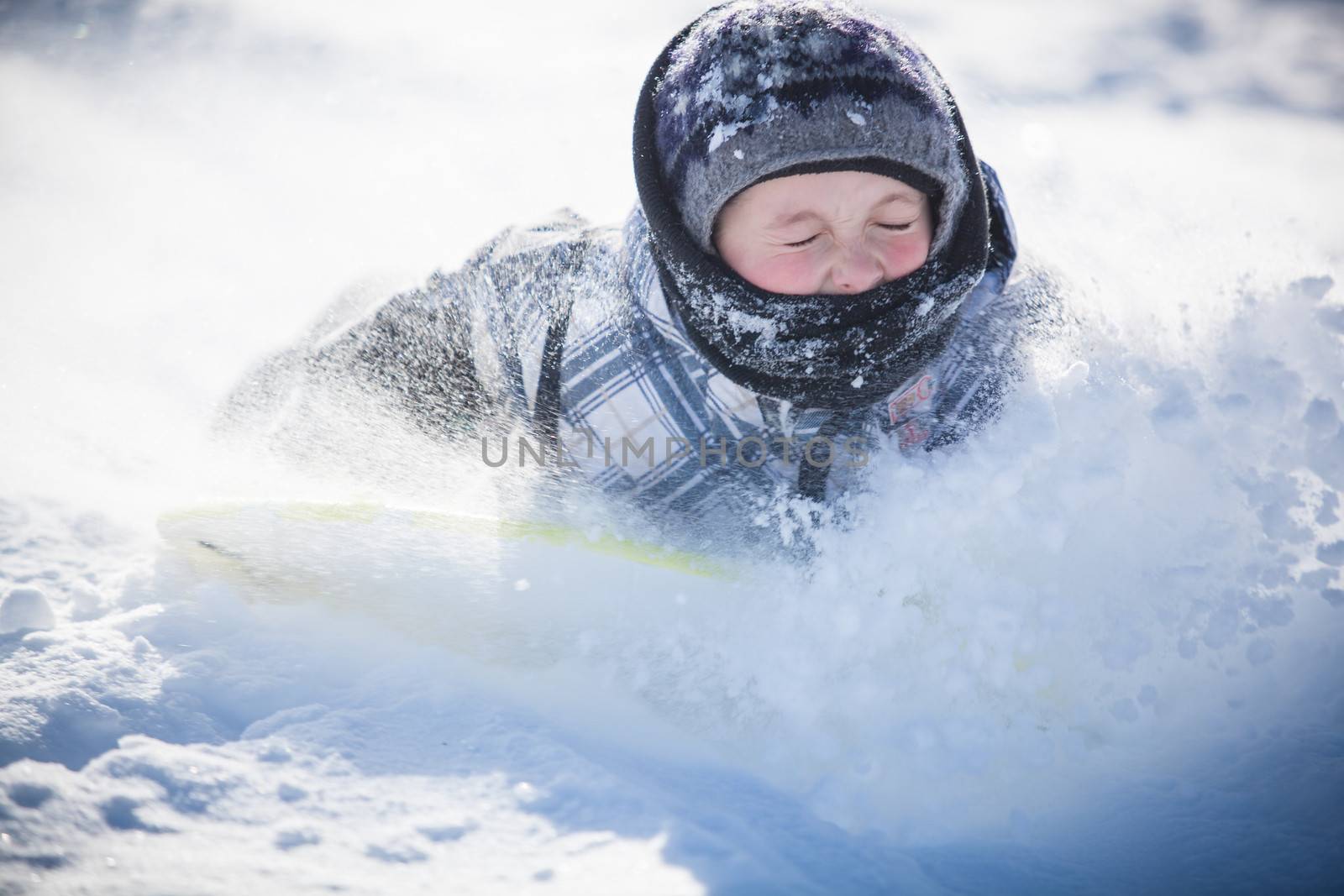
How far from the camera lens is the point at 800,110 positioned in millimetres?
1108

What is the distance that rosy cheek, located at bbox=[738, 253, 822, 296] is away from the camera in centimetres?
116

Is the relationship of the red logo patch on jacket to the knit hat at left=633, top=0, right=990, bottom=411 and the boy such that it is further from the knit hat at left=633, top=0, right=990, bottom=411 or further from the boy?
the knit hat at left=633, top=0, right=990, bottom=411

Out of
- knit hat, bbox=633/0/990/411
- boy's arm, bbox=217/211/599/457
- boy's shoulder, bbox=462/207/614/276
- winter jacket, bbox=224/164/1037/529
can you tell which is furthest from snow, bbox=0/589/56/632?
knit hat, bbox=633/0/990/411

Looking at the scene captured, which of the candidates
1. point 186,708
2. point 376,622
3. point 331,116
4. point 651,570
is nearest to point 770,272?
point 651,570

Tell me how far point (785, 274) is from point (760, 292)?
0.05 m

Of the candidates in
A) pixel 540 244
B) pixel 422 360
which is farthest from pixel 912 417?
pixel 422 360

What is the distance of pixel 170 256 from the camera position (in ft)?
9.38

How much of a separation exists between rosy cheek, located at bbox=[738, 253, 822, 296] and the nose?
31mm

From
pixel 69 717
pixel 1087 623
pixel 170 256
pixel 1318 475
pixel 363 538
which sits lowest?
pixel 69 717

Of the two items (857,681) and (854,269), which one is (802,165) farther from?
(857,681)

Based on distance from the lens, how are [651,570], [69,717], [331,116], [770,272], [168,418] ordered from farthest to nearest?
[331,116]
[168,418]
[651,570]
[770,272]
[69,717]

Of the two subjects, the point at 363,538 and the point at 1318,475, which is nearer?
the point at 1318,475

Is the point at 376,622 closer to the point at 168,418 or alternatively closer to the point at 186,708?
the point at 186,708

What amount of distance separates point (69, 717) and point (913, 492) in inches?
50.4
